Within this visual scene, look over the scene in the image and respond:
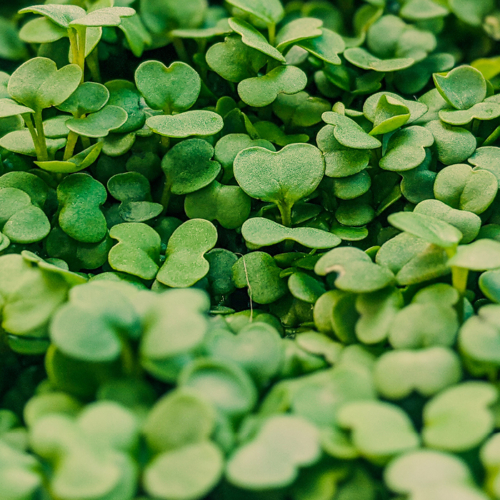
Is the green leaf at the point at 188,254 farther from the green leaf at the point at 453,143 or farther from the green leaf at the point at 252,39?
the green leaf at the point at 453,143

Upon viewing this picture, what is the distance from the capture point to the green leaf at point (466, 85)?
917 mm

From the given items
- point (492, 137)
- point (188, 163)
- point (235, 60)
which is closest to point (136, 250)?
point (188, 163)

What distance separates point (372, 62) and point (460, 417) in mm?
725

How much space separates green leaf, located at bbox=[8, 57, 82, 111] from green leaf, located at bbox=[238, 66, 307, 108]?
0.28 m

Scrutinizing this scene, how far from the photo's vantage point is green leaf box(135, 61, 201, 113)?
89 centimetres

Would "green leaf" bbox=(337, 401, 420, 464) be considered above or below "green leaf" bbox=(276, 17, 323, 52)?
below

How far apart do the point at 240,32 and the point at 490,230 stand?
524mm

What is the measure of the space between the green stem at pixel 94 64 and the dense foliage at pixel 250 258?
24 mm

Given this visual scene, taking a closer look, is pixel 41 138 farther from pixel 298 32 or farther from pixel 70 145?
pixel 298 32

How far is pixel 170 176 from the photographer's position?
0.91 m

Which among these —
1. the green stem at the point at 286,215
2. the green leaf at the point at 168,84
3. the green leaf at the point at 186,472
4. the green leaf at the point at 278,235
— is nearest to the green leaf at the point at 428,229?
the green leaf at the point at 278,235

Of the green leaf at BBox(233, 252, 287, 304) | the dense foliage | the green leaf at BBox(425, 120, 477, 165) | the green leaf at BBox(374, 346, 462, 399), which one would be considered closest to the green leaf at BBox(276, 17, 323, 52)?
the dense foliage

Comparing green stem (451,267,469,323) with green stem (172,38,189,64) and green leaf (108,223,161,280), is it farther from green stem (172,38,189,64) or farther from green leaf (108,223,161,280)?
green stem (172,38,189,64)

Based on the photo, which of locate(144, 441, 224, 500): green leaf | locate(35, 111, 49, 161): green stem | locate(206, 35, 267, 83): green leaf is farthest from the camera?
locate(206, 35, 267, 83): green leaf
